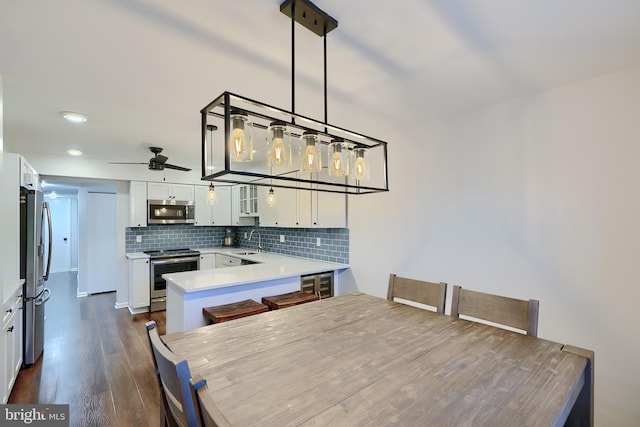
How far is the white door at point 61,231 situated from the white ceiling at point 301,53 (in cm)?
715

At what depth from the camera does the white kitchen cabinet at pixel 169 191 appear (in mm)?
4887

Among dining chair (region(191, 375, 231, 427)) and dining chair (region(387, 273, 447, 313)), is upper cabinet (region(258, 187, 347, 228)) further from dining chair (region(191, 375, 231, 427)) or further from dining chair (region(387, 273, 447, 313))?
dining chair (region(191, 375, 231, 427))

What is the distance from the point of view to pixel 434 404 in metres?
0.94

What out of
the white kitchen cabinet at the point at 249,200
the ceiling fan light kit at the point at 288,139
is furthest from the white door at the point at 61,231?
the ceiling fan light kit at the point at 288,139

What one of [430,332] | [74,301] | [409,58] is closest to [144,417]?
[430,332]

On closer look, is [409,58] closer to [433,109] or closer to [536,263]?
[433,109]

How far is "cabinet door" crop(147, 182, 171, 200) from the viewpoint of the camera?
4.86 m

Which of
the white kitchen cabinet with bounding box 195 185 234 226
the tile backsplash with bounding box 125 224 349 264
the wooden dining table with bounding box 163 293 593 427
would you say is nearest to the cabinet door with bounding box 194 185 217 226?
the white kitchen cabinet with bounding box 195 185 234 226

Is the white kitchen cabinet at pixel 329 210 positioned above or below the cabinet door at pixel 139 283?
above

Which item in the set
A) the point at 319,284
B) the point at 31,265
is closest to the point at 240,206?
the point at 319,284

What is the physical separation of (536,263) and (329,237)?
229cm

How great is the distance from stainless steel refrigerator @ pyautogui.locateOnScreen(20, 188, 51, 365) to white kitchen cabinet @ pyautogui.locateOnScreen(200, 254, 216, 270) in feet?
7.27

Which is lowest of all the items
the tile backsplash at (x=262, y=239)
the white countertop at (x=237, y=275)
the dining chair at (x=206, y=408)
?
the white countertop at (x=237, y=275)

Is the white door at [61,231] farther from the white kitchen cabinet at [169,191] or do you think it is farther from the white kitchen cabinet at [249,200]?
the white kitchen cabinet at [249,200]
